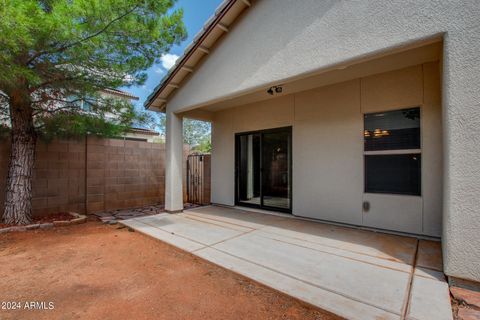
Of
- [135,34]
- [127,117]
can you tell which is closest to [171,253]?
[127,117]

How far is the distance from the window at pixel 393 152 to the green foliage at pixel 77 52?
15.8ft

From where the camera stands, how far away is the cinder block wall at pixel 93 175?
553cm

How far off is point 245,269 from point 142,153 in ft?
19.0

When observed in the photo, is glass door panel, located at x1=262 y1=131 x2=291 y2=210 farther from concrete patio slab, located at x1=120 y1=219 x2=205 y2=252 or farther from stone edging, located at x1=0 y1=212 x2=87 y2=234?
stone edging, located at x1=0 y1=212 x2=87 y2=234

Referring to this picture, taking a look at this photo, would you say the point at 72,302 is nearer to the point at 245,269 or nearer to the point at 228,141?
the point at 245,269

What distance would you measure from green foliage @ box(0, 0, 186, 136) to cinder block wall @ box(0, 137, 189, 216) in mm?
865

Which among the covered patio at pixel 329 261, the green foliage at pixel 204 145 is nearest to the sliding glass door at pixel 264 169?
the covered patio at pixel 329 261

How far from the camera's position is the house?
243 cm

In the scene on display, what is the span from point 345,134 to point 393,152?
0.98 metres

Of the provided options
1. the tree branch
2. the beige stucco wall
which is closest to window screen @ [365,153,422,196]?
the beige stucco wall

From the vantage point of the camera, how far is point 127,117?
5668 millimetres

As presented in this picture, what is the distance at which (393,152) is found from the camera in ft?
14.5

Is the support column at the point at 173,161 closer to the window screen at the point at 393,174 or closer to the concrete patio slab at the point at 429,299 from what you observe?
the window screen at the point at 393,174

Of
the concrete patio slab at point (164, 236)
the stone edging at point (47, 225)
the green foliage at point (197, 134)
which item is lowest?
the concrete patio slab at point (164, 236)
